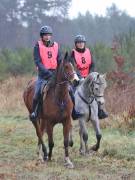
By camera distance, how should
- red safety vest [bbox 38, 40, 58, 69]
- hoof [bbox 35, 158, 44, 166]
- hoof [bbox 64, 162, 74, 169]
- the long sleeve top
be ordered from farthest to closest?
red safety vest [bbox 38, 40, 58, 69]
the long sleeve top
hoof [bbox 35, 158, 44, 166]
hoof [bbox 64, 162, 74, 169]

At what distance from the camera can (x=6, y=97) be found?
23.5 m

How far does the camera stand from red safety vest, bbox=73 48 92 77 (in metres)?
12.1

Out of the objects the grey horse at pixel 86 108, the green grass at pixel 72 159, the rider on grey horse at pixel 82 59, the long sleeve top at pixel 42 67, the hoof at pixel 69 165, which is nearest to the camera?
the green grass at pixel 72 159

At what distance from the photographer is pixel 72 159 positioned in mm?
10930

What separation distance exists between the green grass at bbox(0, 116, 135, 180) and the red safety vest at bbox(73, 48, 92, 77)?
1.76 meters

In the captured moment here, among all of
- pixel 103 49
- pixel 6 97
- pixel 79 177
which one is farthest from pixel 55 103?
pixel 103 49

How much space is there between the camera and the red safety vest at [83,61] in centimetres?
1213

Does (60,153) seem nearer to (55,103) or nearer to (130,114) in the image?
(55,103)

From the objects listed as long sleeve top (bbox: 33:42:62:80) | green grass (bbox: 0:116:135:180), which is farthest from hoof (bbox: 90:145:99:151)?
long sleeve top (bbox: 33:42:62:80)

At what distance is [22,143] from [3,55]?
23.3 meters

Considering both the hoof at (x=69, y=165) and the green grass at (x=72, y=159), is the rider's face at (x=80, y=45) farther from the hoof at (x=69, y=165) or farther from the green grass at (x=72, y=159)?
the hoof at (x=69, y=165)

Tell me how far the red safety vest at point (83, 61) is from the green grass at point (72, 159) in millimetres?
1757

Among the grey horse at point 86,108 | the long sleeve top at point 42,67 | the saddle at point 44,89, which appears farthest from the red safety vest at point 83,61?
the saddle at point 44,89

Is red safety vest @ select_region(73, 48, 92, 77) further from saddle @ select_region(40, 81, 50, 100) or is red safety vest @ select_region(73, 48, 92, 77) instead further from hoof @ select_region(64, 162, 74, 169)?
hoof @ select_region(64, 162, 74, 169)
